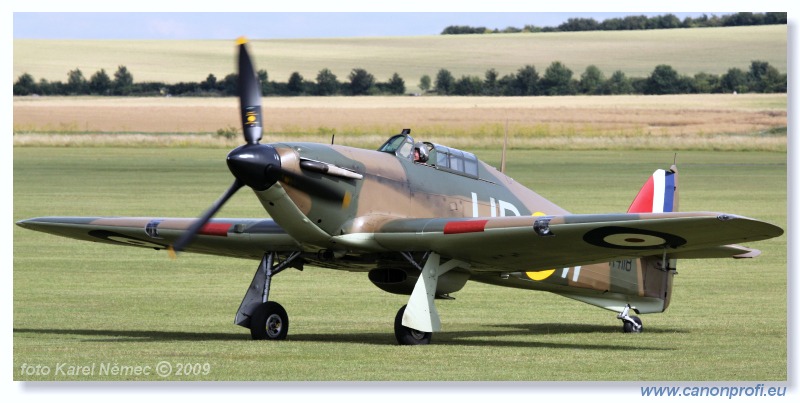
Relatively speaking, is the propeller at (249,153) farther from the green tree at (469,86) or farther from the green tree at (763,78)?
the green tree at (469,86)

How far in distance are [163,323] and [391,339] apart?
11.7 feet

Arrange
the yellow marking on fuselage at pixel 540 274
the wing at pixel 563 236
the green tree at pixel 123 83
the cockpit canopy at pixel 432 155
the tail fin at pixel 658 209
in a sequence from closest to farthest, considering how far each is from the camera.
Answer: the wing at pixel 563 236
the cockpit canopy at pixel 432 155
the yellow marking on fuselage at pixel 540 274
the tail fin at pixel 658 209
the green tree at pixel 123 83

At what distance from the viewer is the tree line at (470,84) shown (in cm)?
8200

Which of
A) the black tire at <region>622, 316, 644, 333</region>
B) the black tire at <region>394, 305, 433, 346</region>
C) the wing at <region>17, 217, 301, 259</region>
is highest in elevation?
the wing at <region>17, 217, 301, 259</region>

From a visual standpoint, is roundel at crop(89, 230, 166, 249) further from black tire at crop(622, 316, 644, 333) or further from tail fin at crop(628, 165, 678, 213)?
tail fin at crop(628, 165, 678, 213)

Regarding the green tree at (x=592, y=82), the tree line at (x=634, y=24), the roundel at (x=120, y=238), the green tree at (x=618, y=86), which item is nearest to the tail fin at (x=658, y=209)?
the roundel at (x=120, y=238)

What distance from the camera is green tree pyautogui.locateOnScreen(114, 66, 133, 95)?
85500 millimetres

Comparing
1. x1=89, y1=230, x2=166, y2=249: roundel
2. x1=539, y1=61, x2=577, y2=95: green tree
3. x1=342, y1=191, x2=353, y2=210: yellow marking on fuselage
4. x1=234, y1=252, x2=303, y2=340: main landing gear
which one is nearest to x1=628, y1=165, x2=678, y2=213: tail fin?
x1=342, y1=191, x2=353, y2=210: yellow marking on fuselage

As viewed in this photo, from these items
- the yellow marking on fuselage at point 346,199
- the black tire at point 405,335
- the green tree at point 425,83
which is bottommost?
the green tree at point 425,83

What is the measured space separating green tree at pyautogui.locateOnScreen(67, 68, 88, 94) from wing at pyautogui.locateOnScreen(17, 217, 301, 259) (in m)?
64.1

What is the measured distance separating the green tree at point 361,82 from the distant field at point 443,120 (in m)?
2.78

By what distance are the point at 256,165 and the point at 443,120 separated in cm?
5657

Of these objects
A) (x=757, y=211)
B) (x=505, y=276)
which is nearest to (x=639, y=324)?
(x=505, y=276)

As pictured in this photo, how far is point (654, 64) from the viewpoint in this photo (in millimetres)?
91188
